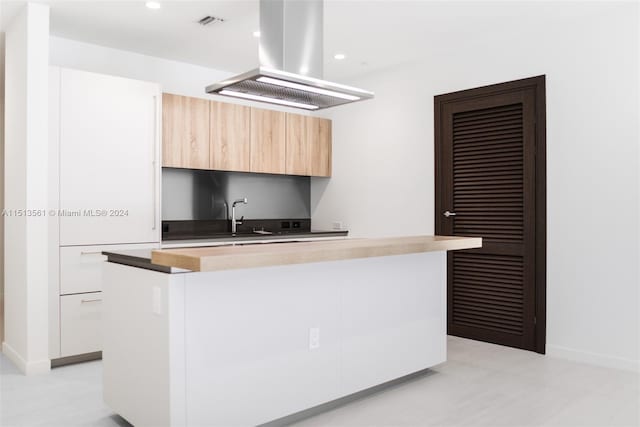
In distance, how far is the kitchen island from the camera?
2.22 meters

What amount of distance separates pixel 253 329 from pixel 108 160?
7.04 feet

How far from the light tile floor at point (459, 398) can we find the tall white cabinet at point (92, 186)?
0.47 m

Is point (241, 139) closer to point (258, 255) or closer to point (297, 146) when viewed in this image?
point (297, 146)

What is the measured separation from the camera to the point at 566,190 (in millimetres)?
3863

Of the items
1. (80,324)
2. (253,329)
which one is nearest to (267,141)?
(80,324)

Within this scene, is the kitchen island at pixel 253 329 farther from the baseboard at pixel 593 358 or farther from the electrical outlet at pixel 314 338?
the baseboard at pixel 593 358

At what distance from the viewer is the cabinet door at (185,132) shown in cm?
444

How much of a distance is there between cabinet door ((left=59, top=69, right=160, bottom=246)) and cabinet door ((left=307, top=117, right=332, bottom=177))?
6.10 feet

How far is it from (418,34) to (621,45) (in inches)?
58.2

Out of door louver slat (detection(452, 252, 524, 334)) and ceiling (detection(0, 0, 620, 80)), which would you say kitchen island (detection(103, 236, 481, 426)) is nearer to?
door louver slat (detection(452, 252, 524, 334))

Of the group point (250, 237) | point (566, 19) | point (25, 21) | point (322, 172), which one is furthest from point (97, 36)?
point (566, 19)

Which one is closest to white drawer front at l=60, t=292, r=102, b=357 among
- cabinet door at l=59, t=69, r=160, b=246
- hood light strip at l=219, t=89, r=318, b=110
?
cabinet door at l=59, t=69, r=160, b=246

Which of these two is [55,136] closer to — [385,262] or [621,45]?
[385,262]

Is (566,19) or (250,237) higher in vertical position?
(566,19)
